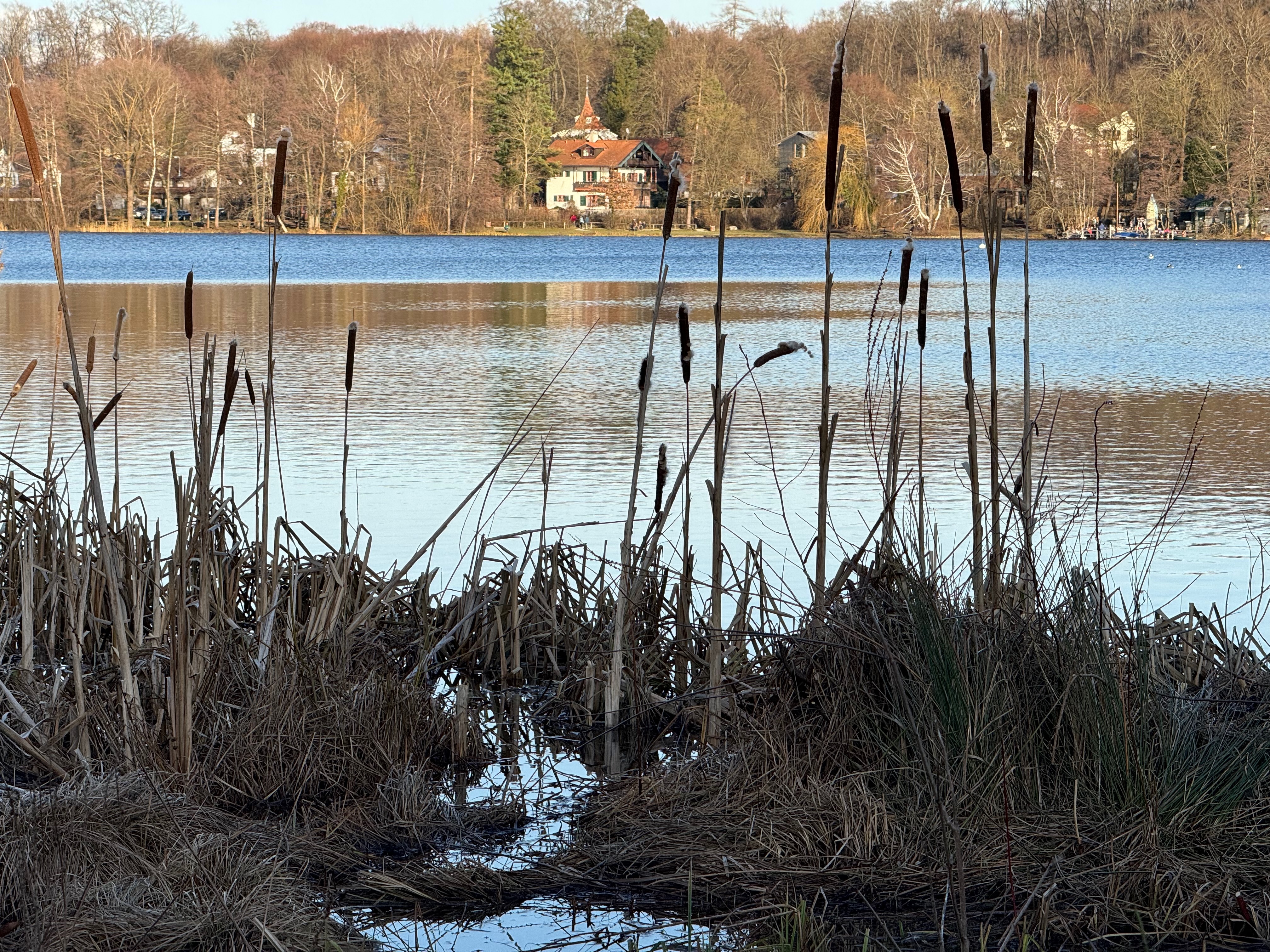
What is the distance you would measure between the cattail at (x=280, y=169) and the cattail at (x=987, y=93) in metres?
1.47

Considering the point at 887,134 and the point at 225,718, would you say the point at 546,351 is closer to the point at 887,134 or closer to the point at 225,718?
the point at 225,718

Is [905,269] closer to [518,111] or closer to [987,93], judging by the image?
[987,93]

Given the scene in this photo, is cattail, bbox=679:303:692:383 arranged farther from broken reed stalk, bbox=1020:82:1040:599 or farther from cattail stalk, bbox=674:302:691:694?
broken reed stalk, bbox=1020:82:1040:599

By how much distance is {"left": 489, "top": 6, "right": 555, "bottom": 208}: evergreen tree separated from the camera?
3108 inches

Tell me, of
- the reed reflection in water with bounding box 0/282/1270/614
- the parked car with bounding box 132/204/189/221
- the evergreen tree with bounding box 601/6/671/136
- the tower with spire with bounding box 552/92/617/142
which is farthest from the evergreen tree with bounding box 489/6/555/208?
the reed reflection in water with bounding box 0/282/1270/614

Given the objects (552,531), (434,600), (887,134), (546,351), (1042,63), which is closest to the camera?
(434,600)

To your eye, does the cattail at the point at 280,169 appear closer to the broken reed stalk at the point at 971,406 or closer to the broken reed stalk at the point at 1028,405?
the broken reed stalk at the point at 971,406

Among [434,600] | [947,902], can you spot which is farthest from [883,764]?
[434,600]

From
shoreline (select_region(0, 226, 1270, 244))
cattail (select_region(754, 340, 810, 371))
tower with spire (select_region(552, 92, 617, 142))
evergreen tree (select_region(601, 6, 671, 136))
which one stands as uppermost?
evergreen tree (select_region(601, 6, 671, 136))

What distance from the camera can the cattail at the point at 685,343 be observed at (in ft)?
11.4

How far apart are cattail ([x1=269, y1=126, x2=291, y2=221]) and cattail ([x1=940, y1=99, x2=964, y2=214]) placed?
1348 millimetres

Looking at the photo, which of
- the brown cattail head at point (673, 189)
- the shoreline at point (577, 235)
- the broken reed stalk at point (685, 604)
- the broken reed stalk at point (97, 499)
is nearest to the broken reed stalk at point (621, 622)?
the brown cattail head at point (673, 189)

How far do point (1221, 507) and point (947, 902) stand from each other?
18.7 feet

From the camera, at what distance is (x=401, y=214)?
71.1 m
